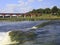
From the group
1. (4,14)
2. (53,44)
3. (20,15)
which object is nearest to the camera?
(53,44)

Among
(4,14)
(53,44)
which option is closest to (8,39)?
(53,44)

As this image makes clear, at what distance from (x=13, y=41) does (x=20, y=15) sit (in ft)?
377

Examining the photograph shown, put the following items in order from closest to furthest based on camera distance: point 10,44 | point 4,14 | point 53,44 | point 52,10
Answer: point 53,44
point 10,44
point 4,14
point 52,10

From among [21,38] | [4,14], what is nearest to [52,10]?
[4,14]

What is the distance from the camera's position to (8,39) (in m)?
20.5

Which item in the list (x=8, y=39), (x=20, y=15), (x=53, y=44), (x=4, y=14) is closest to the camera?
(x=53, y=44)

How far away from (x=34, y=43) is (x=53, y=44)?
5.49 ft

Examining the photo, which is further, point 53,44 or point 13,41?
point 13,41

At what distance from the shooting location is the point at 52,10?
14650cm

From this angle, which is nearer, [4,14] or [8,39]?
[8,39]

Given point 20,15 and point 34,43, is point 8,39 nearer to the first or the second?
point 34,43

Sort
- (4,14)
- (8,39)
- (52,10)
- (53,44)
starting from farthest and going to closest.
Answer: (52,10)
(4,14)
(8,39)
(53,44)

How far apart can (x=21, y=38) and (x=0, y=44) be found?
2.49 metres

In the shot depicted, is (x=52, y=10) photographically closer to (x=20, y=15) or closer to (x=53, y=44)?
(x=20, y=15)
